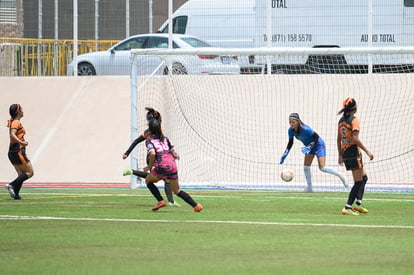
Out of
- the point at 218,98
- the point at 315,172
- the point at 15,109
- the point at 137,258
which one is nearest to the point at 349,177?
the point at 315,172

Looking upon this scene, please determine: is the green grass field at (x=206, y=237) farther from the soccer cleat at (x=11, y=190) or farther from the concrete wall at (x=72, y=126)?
the concrete wall at (x=72, y=126)

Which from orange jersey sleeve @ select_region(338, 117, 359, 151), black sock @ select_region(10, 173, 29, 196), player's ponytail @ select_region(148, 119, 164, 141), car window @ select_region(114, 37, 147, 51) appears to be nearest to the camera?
orange jersey sleeve @ select_region(338, 117, 359, 151)

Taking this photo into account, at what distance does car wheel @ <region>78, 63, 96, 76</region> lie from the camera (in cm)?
2962

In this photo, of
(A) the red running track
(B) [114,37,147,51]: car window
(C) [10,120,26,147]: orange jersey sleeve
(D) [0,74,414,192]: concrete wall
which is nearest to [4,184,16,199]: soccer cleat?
(C) [10,120,26,147]: orange jersey sleeve

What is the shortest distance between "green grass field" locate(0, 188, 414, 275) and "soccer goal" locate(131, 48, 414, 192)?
6.59 meters

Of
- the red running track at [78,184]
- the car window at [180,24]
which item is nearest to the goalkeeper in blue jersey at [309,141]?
the red running track at [78,184]

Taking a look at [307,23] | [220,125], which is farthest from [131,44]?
[307,23]

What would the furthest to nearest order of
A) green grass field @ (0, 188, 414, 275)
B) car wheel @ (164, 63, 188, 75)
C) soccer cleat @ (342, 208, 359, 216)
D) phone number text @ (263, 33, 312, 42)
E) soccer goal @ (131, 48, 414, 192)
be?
phone number text @ (263, 33, 312, 42) → car wheel @ (164, 63, 188, 75) → soccer goal @ (131, 48, 414, 192) → soccer cleat @ (342, 208, 359, 216) → green grass field @ (0, 188, 414, 275)

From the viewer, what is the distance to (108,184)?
1010 inches

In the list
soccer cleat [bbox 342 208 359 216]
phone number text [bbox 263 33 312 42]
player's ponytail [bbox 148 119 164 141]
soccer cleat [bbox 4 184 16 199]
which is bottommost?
soccer cleat [bbox 4 184 16 199]

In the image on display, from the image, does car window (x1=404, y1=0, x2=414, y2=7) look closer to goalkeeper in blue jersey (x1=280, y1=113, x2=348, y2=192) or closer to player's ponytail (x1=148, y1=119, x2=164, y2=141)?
goalkeeper in blue jersey (x1=280, y1=113, x2=348, y2=192)

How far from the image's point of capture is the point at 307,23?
90.7ft

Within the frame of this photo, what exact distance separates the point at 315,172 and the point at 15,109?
31.7 ft

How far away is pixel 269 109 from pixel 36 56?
7.87 meters
